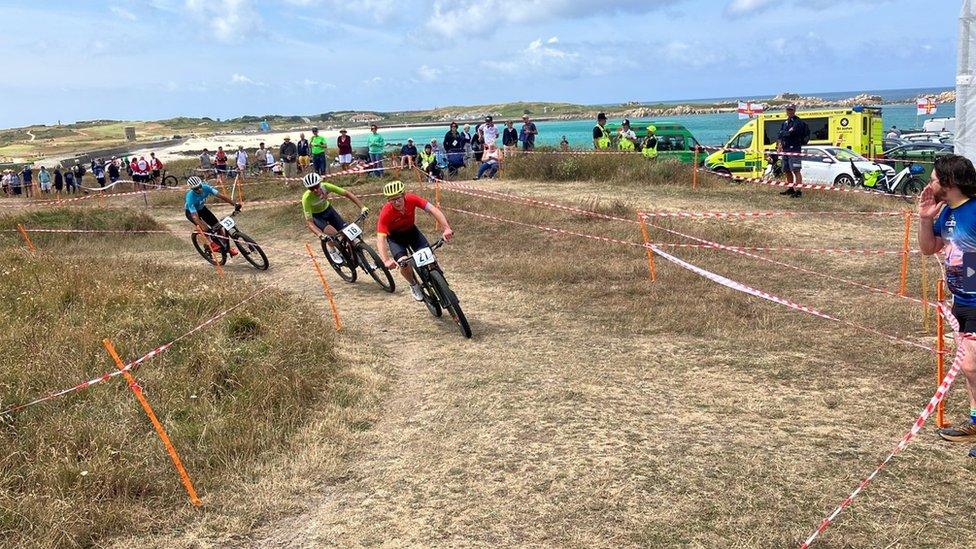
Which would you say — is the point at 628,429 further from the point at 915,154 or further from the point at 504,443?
the point at 915,154

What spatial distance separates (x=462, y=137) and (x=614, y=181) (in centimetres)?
713

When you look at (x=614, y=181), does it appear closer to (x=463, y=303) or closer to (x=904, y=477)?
(x=463, y=303)

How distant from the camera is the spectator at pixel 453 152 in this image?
2291cm

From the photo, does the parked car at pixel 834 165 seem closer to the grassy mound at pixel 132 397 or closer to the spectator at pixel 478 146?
the spectator at pixel 478 146

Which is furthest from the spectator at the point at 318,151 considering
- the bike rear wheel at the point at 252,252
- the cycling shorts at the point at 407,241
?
the cycling shorts at the point at 407,241

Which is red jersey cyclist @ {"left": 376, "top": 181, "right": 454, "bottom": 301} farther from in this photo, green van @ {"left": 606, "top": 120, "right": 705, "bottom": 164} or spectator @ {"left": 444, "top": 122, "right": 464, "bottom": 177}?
green van @ {"left": 606, "top": 120, "right": 705, "bottom": 164}

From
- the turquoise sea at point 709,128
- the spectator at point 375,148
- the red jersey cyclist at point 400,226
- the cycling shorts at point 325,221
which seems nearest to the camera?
the red jersey cyclist at point 400,226

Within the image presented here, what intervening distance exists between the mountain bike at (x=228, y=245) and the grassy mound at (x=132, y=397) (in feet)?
9.73

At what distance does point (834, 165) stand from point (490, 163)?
9797mm

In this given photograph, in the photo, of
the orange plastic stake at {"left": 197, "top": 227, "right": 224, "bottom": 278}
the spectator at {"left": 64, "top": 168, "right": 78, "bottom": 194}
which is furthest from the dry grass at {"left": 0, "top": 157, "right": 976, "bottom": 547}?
the spectator at {"left": 64, "top": 168, "right": 78, "bottom": 194}

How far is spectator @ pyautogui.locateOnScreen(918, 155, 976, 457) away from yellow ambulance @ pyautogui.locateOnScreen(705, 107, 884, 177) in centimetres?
1705

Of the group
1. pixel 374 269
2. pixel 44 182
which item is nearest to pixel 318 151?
pixel 374 269

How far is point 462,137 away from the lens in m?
23.7

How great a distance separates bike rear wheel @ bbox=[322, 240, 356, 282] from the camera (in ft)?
35.2
